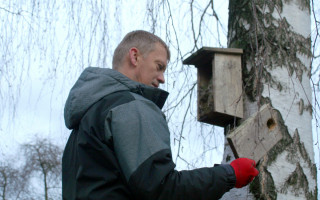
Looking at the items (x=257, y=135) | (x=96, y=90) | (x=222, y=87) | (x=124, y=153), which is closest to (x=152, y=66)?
(x=96, y=90)

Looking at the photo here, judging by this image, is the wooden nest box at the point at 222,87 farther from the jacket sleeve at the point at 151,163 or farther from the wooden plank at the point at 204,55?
the jacket sleeve at the point at 151,163

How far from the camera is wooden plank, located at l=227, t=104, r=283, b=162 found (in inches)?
93.5

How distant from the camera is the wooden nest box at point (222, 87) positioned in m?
2.83

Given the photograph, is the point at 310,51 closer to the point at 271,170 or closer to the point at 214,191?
the point at 271,170

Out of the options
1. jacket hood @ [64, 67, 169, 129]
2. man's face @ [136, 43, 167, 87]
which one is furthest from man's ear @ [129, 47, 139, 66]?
jacket hood @ [64, 67, 169, 129]

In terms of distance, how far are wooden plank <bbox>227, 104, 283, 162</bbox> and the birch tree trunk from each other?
0.24 feet

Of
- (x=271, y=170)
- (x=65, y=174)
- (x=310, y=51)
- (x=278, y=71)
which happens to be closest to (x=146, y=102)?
(x=65, y=174)

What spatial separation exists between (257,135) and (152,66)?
0.70m

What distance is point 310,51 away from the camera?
2.82m

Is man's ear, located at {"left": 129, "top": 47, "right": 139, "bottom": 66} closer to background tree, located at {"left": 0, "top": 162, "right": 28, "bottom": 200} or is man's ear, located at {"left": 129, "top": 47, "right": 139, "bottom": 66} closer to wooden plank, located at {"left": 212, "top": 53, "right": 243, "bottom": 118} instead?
wooden plank, located at {"left": 212, "top": 53, "right": 243, "bottom": 118}

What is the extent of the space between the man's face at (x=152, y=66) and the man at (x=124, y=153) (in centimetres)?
16

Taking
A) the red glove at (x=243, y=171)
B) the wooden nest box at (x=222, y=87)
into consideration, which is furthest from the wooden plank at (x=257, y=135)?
the red glove at (x=243, y=171)

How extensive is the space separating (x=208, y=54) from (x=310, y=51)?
1.99ft

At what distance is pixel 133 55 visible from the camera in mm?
2154
